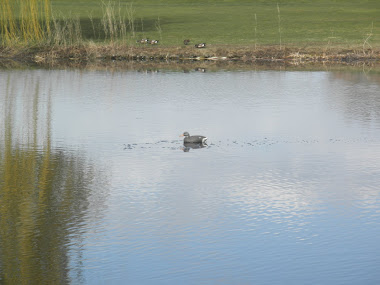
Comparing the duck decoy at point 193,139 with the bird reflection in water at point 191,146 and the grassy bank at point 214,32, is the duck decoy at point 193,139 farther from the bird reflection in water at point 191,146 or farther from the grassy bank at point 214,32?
the grassy bank at point 214,32

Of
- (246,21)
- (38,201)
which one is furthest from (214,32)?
(38,201)

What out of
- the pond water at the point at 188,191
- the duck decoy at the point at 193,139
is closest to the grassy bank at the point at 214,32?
the pond water at the point at 188,191

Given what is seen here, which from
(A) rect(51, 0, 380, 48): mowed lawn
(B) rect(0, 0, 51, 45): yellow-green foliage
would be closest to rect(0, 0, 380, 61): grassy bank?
(A) rect(51, 0, 380, 48): mowed lawn

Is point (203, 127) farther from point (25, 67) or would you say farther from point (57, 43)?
point (57, 43)

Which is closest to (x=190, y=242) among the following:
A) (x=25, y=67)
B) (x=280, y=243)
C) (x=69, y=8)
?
(x=280, y=243)

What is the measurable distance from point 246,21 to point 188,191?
53.6 meters

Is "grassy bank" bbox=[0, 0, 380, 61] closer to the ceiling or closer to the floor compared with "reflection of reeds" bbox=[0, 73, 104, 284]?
closer to the ceiling

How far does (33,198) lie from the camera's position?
1772 cm

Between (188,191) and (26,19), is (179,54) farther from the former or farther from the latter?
(188,191)

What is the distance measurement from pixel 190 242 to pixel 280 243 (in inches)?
65.4

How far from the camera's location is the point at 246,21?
231 feet

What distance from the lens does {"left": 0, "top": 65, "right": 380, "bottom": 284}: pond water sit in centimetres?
1334

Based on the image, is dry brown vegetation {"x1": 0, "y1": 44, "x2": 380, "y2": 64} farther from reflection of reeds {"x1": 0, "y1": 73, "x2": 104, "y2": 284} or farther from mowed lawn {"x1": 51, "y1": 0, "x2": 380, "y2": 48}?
reflection of reeds {"x1": 0, "y1": 73, "x2": 104, "y2": 284}

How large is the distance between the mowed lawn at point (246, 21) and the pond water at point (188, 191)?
85.0 ft
